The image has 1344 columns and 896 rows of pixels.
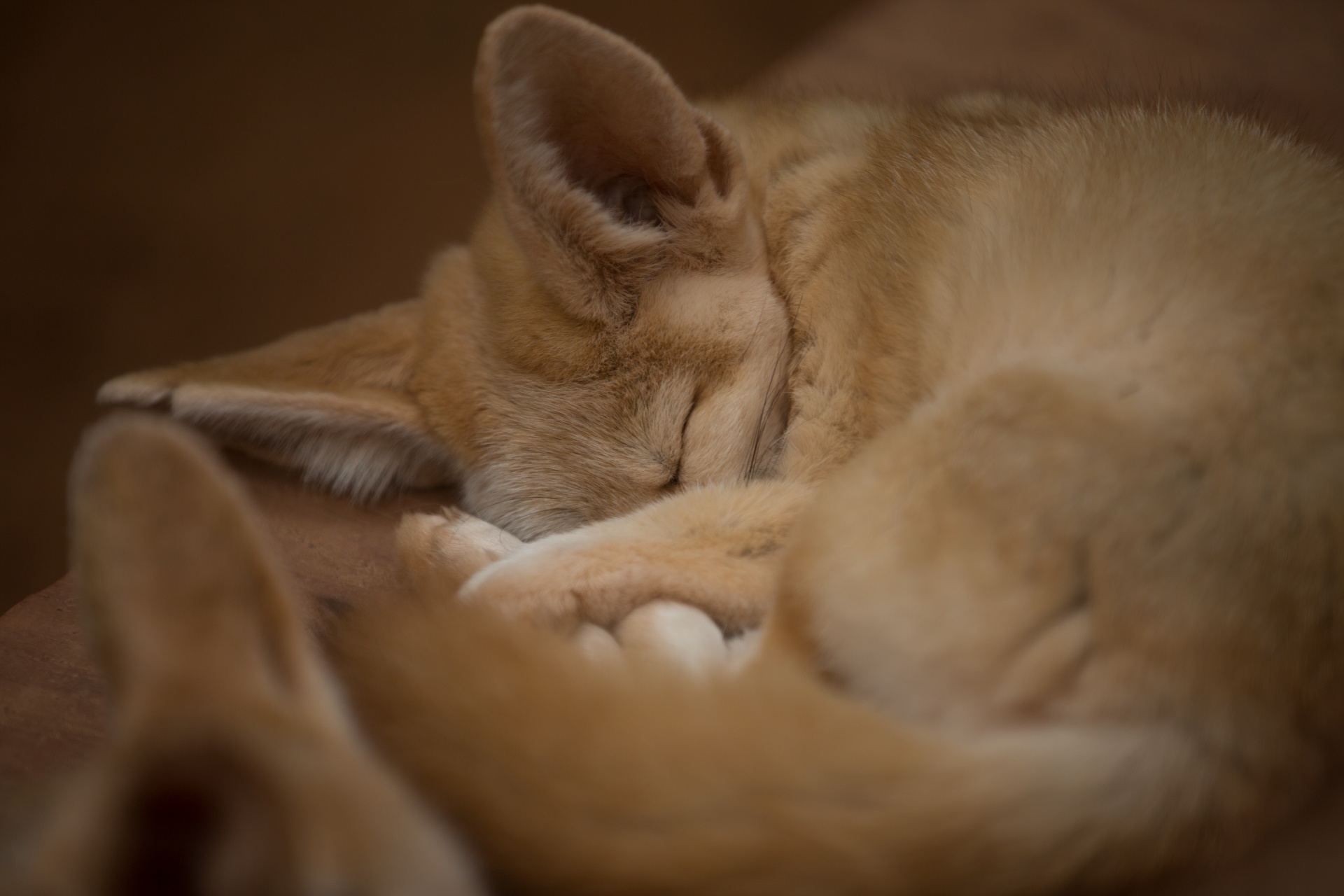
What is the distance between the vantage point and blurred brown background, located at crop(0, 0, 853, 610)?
2621mm

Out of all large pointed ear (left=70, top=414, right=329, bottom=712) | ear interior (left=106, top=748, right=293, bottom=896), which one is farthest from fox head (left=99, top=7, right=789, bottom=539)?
ear interior (left=106, top=748, right=293, bottom=896)

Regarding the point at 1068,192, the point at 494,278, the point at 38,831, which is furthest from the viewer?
the point at 494,278

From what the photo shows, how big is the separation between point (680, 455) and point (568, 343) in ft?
0.89

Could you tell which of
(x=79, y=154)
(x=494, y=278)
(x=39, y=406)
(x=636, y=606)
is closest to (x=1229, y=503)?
(x=636, y=606)

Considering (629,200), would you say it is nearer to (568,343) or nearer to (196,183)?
(568,343)

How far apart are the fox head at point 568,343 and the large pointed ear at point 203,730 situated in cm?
76

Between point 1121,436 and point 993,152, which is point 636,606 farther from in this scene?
point 993,152

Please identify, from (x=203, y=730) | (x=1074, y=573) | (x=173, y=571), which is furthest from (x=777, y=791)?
(x=173, y=571)

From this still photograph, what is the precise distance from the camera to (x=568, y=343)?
5.66 ft

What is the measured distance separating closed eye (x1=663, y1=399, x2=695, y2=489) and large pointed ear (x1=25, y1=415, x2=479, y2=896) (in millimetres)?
845

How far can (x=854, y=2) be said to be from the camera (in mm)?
3756

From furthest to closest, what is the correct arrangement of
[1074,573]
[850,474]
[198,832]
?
[850,474], [1074,573], [198,832]

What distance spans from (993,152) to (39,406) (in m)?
2.37

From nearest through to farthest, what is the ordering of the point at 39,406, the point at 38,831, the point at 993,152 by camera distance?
the point at 38,831
the point at 993,152
the point at 39,406
